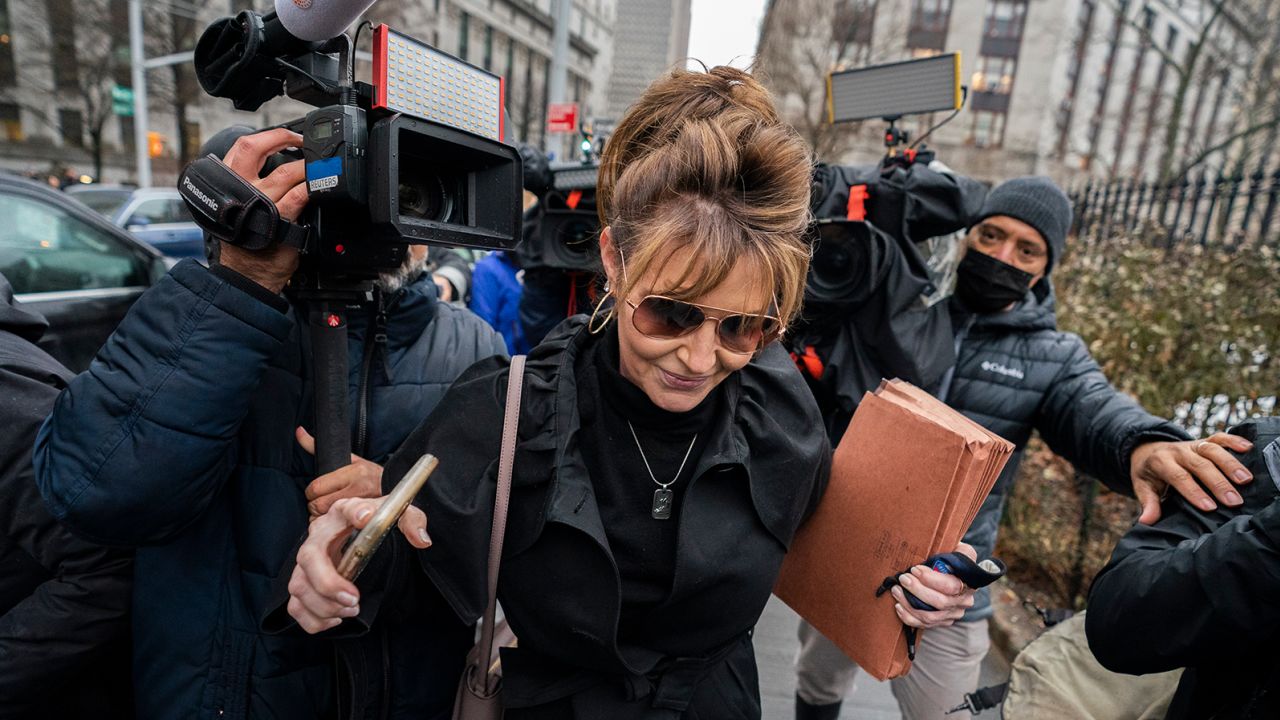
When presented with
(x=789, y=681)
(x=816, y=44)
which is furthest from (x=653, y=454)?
(x=816, y=44)

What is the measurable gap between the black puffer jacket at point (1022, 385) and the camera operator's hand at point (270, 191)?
6.26 ft

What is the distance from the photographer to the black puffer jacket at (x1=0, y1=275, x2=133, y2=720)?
1347mm

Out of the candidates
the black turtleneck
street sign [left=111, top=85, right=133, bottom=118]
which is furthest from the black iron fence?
street sign [left=111, top=85, right=133, bottom=118]

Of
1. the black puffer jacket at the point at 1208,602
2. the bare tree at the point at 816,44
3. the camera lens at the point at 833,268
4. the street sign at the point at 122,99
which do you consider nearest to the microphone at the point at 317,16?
the camera lens at the point at 833,268

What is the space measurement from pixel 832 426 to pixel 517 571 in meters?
1.35

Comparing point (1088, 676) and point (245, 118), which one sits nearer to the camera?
point (1088, 676)

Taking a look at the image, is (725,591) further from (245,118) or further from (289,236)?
(245,118)

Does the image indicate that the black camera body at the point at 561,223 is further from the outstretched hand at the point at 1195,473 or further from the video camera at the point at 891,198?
the outstretched hand at the point at 1195,473

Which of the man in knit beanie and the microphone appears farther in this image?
the man in knit beanie

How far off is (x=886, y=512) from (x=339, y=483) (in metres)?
1.09

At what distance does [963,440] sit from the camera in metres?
1.25

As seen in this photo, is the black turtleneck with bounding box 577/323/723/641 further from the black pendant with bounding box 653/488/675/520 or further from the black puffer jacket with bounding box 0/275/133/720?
the black puffer jacket with bounding box 0/275/133/720

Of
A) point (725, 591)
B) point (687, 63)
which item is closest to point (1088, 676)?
point (725, 591)

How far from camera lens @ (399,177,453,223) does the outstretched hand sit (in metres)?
1.55
